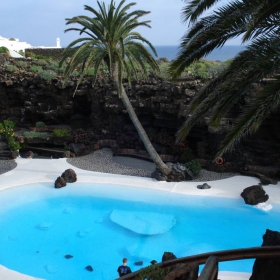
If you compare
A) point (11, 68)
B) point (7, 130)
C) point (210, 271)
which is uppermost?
point (11, 68)

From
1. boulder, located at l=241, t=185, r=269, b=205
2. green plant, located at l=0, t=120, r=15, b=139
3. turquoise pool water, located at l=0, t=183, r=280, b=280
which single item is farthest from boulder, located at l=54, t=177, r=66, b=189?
boulder, located at l=241, t=185, r=269, b=205

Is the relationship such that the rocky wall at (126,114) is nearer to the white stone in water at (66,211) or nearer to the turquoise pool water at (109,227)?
the turquoise pool water at (109,227)

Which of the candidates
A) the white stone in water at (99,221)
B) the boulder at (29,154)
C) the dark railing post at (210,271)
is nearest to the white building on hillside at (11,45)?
the boulder at (29,154)

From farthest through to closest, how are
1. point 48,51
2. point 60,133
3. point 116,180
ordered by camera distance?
point 48,51, point 60,133, point 116,180

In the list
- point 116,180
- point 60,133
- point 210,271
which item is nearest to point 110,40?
point 116,180

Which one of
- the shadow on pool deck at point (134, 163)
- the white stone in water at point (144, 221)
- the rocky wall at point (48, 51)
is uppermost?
the rocky wall at point (48, 51)

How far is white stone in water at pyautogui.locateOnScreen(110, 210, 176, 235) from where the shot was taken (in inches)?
407

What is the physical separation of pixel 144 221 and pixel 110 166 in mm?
5471

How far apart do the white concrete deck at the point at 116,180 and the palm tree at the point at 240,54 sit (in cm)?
630

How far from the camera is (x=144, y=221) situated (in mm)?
10953

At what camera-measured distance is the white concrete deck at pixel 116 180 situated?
12656 millimetres

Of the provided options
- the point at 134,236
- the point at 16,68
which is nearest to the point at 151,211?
the point at 134,236

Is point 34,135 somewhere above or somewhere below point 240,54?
below

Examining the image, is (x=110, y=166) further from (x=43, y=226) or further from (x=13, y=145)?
(x=13, y=145)
